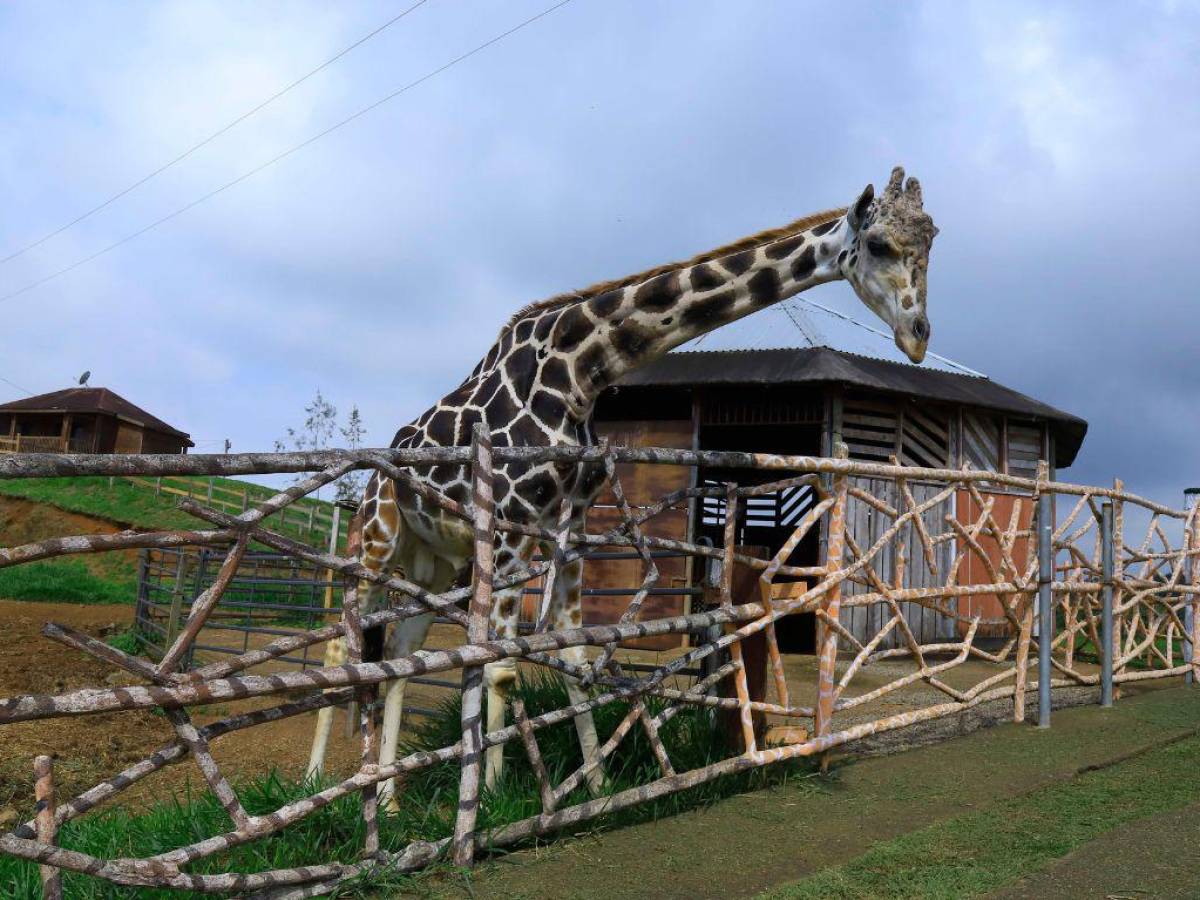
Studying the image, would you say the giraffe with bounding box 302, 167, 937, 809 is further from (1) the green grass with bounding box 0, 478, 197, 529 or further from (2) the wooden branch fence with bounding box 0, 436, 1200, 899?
(1) the green grass with bounding box 0, 478, 197, 529

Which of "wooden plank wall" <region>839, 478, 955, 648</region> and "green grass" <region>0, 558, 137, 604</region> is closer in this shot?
A: "wooden plank wall" <region>839, 478, 955, 648</region>

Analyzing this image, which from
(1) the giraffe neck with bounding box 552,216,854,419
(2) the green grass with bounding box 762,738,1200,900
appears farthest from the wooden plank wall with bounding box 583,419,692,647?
(2) the green grass with bounding box 762,738,1200,900

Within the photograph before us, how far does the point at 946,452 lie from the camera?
12.4 m

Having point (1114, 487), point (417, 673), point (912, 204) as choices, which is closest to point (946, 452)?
point (1114, 487)

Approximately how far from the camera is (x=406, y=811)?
12.5ft

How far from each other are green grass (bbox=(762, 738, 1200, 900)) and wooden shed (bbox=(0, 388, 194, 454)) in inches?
1395

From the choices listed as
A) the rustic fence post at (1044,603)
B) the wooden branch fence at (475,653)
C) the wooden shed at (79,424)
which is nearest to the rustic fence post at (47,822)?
the wooden branch fence at (475,653)

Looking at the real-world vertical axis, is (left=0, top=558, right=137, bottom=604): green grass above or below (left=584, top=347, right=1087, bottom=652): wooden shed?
below

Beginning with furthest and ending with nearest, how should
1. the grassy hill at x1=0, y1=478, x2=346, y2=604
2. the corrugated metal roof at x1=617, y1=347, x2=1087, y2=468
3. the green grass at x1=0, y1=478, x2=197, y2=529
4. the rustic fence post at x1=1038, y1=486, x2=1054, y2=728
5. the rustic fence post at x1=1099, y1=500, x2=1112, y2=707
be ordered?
the green grass at x1=0, y1=478, x2=197, y2=529, the grassy hill at x1=0, y1=478, x2=346, y2=604, the corrugated metal roof at x1=617, y1=347, x2=1087, y2=468, the rustic fence post at x1=1099, y1=500, x2=1112, y2=707, the rustic fence post at x1=1038, y1=486, x2=1054, y2=728

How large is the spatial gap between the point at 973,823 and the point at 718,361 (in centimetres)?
851

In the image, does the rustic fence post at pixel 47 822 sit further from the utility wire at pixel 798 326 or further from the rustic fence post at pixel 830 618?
the utility wire at pixel 798 326

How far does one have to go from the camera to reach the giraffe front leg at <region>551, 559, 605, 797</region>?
3917mm


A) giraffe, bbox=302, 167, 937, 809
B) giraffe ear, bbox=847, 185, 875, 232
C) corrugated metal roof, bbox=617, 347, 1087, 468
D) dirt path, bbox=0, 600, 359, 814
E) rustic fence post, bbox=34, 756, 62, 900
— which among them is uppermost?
corrugated metal roof, bbox=617, 347, 1087, 468

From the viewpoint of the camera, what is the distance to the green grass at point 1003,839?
3.10 meters
